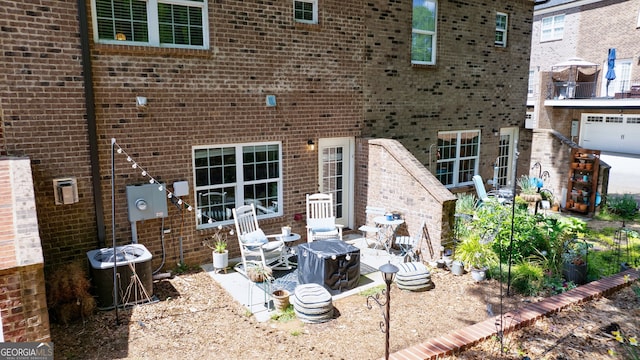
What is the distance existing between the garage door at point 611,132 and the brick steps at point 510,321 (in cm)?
2294

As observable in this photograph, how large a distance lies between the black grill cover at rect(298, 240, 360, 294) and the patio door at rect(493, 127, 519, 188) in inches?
342

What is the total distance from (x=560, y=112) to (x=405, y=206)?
21.4 meters

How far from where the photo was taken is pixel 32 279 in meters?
4.38

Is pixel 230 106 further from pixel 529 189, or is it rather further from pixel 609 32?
pixel 609 32

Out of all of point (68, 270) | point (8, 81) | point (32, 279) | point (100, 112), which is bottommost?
point (68, 270)

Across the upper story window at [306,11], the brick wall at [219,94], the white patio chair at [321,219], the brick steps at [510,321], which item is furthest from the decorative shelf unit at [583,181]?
the upper story window at [306,11]

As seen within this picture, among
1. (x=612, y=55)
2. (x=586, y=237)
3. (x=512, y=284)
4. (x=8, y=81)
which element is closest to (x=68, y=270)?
(x=8, y=81)

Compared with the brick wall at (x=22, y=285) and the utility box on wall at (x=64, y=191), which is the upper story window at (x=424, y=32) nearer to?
the utility box on wall at (x=64, y=191)

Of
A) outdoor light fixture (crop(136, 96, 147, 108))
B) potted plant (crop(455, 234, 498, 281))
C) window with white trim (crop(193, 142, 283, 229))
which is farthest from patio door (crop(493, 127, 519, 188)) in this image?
outdoor light fixture (crop(136, 96, 147, 108))

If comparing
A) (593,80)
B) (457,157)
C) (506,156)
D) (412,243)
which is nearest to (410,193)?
(412,243)

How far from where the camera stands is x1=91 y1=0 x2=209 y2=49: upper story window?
23.4 ft

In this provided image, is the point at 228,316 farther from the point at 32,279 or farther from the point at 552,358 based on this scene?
the point at 552,358

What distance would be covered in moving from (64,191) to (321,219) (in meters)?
4.76

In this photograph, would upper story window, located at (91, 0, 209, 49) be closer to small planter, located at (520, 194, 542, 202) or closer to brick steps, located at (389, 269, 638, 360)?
brick steps, located at (389, 269, 638, 360)
